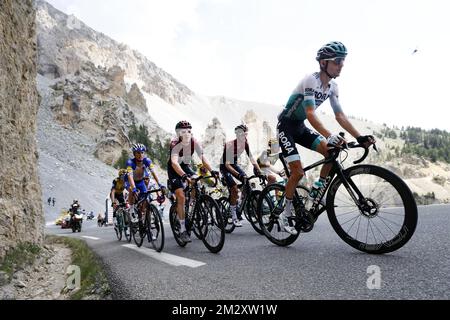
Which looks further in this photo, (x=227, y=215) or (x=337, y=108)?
(x=227, y=215)

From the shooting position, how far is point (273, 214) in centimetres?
541

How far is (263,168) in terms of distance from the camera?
8.76 metres

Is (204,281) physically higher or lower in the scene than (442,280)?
lower

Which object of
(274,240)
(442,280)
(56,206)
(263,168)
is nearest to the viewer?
(442,280)

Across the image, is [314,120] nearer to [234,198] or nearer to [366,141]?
[366,141]

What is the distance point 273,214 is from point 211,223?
1.06 meters

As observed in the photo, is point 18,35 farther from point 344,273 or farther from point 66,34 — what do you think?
point 66,34

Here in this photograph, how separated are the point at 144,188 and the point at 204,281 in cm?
559

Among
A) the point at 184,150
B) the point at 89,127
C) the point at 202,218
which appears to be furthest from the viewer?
the point at 89,127

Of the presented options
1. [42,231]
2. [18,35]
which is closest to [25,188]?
[42,231]

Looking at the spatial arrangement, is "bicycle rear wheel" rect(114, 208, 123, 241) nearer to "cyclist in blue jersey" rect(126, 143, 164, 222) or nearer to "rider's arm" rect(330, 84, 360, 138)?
"cyclist in blue jersey" rect(126, 143, 164, 222)

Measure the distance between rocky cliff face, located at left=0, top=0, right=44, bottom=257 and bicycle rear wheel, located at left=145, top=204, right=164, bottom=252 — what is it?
2795 millimetres

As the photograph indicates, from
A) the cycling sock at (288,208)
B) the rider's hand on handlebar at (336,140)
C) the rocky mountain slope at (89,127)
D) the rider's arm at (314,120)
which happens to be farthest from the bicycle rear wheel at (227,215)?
the rocky mountain slope at (89,127)

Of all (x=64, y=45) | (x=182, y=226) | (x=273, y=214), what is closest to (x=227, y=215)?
(x=182, y=226)
